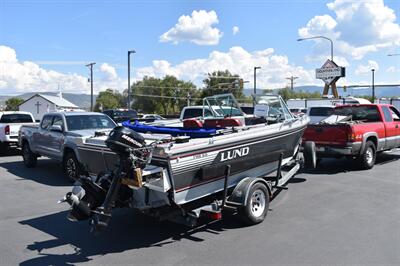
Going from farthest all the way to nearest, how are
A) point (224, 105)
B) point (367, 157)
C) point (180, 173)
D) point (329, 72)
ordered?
point (329, 72) < point (367, 157) < point (224, 105) < point (180, 173)

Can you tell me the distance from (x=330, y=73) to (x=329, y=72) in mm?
176

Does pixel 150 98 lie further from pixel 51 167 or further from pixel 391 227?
pixel 391 227

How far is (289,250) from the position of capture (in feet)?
16.8

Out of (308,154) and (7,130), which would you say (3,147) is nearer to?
(7,130)

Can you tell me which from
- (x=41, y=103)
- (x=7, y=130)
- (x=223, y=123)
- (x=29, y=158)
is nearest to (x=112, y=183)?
(x=223, y=123)

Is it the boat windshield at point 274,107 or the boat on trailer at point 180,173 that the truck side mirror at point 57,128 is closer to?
the boat on trailer at point 180,173

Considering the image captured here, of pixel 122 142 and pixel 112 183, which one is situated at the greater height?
pixel 122 142

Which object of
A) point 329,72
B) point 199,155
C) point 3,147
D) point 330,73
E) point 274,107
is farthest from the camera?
point 329,72

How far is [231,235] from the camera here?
575cm

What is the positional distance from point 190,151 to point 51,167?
8405mm

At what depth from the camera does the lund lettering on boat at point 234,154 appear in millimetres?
5938

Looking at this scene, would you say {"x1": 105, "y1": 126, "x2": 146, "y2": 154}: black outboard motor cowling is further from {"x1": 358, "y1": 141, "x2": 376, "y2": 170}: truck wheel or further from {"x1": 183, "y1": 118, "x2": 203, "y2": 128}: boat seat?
{"x1": 358, "y1": 141, "x2": 376, "y2": 170}: truck wheel

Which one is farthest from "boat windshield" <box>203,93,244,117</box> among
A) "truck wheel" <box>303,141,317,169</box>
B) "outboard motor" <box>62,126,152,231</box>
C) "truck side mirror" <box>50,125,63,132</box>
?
"truck side mirror" <box>50,125,63,132</box>

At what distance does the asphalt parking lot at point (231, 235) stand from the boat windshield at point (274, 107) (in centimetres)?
153
